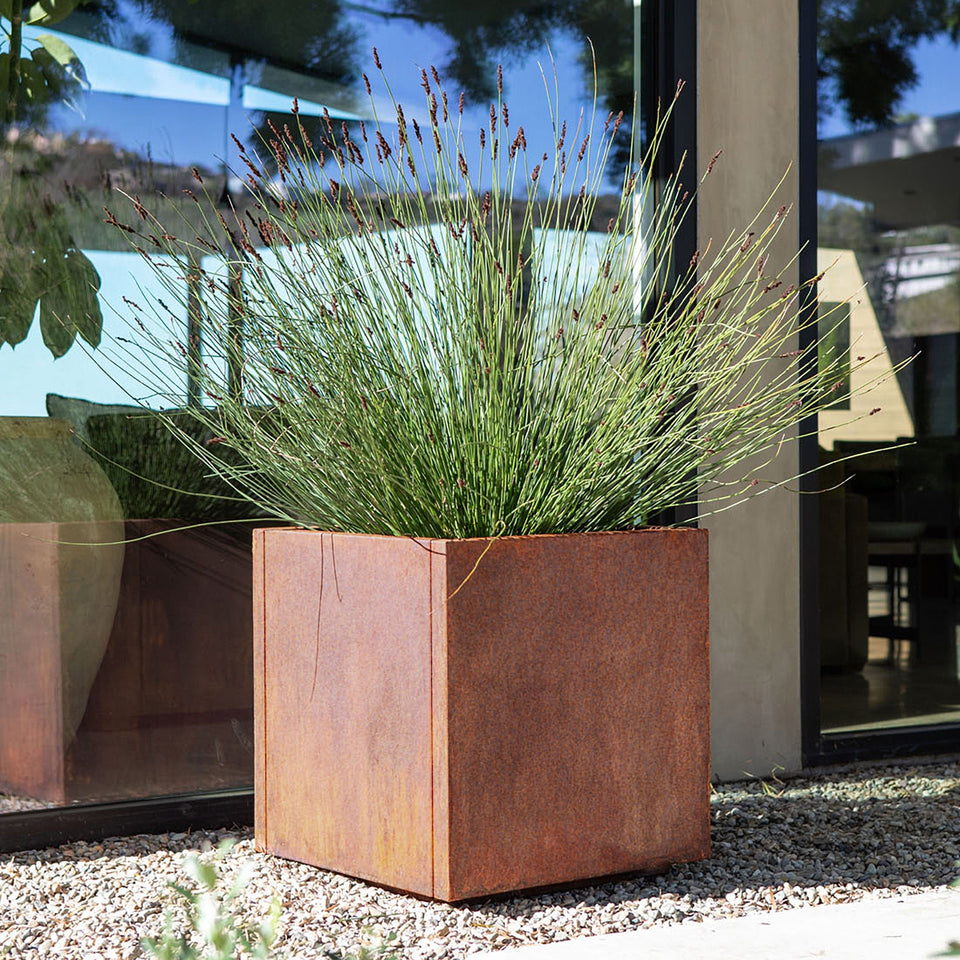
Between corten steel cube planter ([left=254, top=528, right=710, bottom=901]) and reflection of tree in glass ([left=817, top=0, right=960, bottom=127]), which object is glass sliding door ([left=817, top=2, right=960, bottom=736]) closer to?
reflection of tree in glass ([left=817, top=0, right=960, bottom=127])

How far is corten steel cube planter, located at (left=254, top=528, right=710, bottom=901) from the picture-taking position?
7.06ft

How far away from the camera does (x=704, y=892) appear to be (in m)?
2.38

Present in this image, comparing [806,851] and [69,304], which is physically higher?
[69,304]

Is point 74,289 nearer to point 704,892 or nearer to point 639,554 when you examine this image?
point 639,554

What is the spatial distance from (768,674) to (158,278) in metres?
1.95

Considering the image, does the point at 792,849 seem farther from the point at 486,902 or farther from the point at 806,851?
the point at 486,902

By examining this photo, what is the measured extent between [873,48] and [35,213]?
2.78 meters

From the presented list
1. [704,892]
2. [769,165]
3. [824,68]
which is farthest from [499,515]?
[824,68]

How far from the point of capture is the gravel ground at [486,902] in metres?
2.16

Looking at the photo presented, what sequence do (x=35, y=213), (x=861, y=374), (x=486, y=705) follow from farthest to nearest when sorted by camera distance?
(x=861, y=374)
(x=35, y=213)
(x=486, y=705)

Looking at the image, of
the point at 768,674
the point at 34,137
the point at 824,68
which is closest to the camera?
the point at 34,137

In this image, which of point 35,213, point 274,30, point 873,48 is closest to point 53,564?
point 35,213

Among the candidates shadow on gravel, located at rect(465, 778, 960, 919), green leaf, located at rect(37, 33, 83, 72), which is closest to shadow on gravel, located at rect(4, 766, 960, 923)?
shadow on gravel, located at rect(465, 778, 960, 919)

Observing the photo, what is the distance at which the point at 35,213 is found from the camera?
2.81 metres
